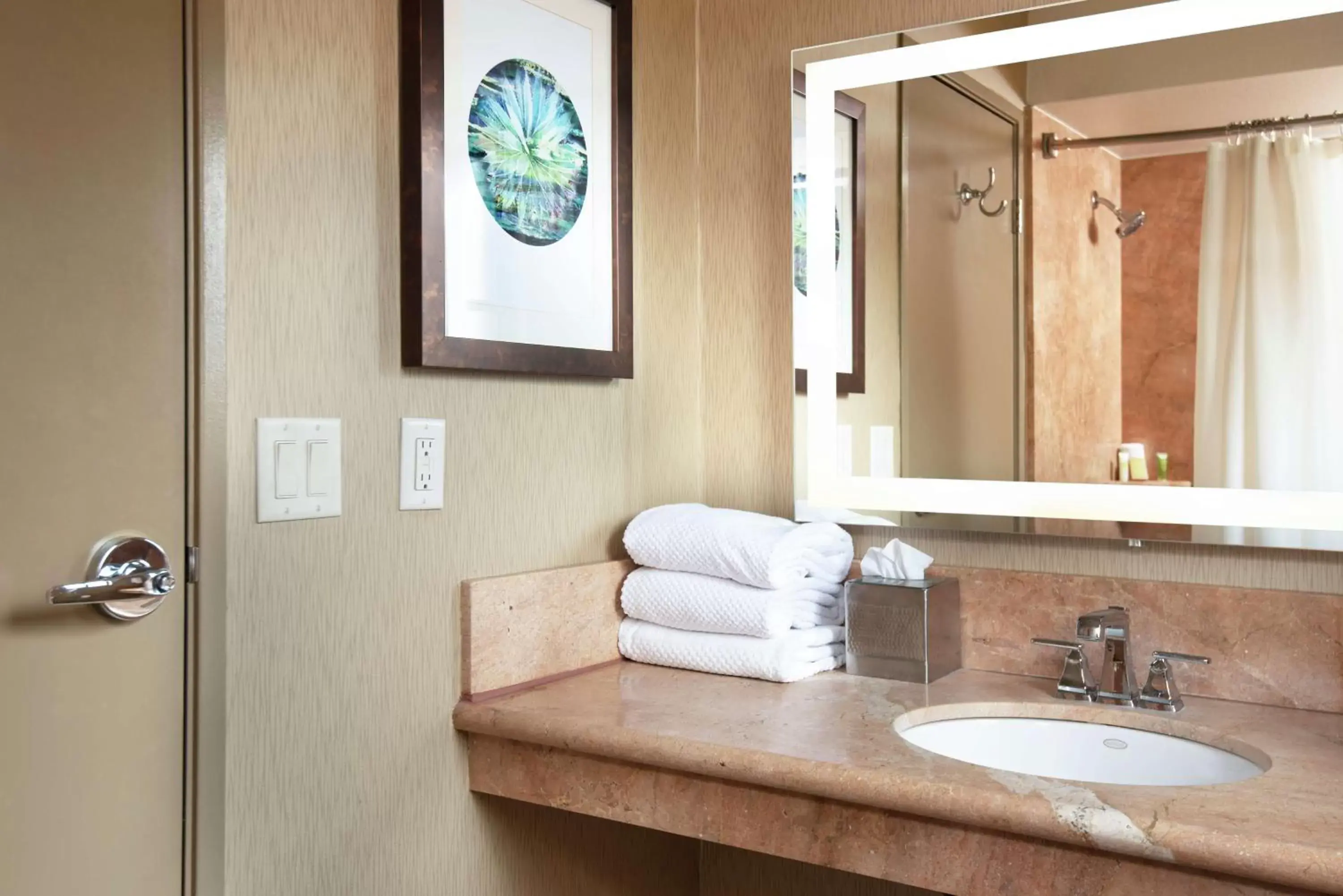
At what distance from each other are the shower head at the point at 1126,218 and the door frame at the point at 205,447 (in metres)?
1.05

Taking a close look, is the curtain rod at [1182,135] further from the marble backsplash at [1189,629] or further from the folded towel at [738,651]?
the folded towel at [738,651]

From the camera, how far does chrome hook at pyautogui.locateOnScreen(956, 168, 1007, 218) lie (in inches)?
60.6

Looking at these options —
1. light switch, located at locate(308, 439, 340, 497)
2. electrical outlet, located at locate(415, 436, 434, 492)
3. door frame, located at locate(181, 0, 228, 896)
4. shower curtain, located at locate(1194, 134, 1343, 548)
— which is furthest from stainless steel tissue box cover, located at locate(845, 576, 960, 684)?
door frame, located at locate(181, 0, 228, 896)

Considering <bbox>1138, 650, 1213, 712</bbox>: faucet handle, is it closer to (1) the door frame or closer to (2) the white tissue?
(2) the white tissue

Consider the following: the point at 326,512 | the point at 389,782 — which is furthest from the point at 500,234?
the point at 389,782

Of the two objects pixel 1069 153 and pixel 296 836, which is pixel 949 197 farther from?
pixel 296 836

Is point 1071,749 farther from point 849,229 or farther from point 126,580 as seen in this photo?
point 126,580

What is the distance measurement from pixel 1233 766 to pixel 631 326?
956 mm

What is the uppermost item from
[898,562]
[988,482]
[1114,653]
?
[988,482]

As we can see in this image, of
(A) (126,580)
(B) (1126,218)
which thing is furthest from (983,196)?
(A) (126,580)

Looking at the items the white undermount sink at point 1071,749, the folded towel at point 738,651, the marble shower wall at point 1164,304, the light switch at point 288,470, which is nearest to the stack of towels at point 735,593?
the folded towel at point 738,651

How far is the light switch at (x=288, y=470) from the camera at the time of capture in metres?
1.22

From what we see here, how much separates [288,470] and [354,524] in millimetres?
113

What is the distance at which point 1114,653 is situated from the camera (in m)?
1.42
